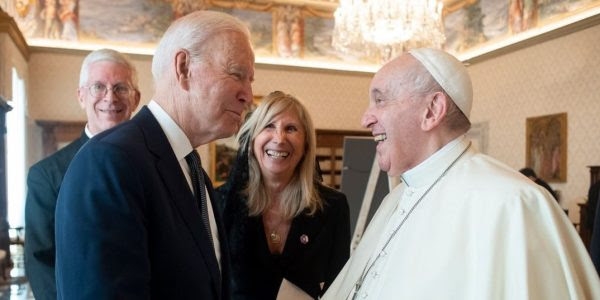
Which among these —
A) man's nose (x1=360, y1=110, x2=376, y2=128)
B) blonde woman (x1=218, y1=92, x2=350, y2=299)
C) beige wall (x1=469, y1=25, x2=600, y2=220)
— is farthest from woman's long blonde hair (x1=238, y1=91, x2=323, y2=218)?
beige wall (x1=469, y1=25, x2=600, y2=220)

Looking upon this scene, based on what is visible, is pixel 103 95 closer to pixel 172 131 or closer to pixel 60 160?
pixel 60 160

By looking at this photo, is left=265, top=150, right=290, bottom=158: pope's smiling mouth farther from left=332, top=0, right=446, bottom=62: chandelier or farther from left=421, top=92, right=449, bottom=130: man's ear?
→ left=332, top=0, right=446, bottom=62: chandelier

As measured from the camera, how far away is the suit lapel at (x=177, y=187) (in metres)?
1.42

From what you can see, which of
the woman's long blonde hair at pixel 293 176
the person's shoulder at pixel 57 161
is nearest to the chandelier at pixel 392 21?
the woman's long blonde hair at pixel 293 176

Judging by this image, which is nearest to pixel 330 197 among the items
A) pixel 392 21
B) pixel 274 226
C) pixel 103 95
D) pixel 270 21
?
pixel 274 226

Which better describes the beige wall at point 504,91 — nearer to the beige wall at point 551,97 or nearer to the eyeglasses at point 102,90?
the beige wall at point 551,97

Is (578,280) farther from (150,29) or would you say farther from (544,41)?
(150,29)

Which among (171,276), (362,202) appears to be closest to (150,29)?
(362,202)

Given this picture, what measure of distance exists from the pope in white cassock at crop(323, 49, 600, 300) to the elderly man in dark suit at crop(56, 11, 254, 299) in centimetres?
67

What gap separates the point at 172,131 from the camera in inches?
60.7

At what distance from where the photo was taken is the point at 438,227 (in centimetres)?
183

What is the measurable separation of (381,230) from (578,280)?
894 millimetres

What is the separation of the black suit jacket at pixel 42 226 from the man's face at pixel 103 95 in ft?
1.20

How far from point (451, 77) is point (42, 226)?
186 centimetres
